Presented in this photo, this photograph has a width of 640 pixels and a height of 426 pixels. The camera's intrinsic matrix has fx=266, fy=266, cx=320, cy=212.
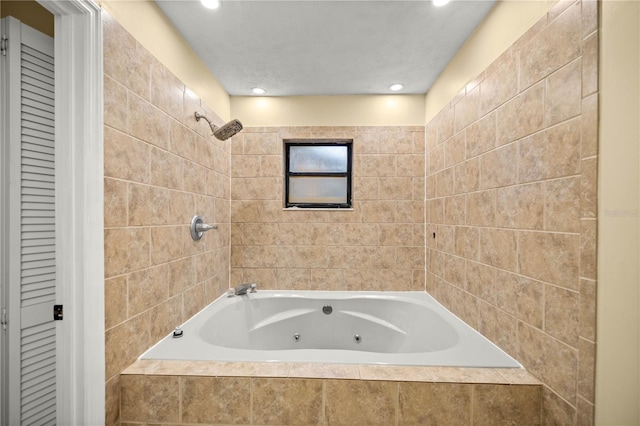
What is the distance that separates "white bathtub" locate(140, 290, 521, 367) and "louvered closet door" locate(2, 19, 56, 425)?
574mm

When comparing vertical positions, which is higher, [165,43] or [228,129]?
[165,43]

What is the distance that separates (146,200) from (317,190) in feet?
5.08

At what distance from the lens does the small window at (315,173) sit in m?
2.58

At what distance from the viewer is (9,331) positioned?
120 cm

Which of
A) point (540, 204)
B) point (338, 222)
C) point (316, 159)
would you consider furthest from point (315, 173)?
point (540, 204)

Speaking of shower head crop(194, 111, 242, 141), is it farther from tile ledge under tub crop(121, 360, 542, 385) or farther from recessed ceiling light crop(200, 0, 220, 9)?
tile ledge under tub crop(121, 360, 542, 385)

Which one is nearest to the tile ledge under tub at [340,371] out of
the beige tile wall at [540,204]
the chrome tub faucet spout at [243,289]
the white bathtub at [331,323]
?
the beige tile wall at [540,204]

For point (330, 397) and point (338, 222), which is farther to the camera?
point (338, 222)

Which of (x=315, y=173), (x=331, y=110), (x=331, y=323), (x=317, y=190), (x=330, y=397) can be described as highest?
(x=331, y=110)

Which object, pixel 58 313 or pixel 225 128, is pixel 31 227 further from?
pixel 225 128

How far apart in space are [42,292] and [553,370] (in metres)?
2.26

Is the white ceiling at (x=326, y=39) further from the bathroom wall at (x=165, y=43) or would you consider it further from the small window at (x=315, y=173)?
the small window at (x=315, y=173)

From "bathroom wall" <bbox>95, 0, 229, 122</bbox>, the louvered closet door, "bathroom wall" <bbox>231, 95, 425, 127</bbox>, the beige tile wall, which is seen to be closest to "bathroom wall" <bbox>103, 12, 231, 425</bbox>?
"bathroom wall" <bbox>95, 0, 229, 122</bbox>

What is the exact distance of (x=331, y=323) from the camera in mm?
2258
